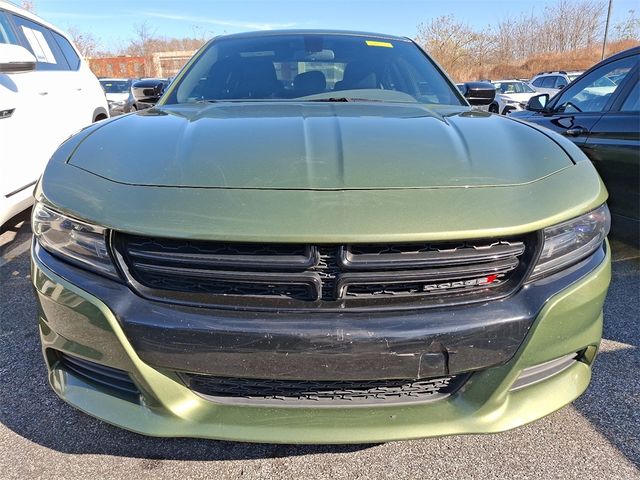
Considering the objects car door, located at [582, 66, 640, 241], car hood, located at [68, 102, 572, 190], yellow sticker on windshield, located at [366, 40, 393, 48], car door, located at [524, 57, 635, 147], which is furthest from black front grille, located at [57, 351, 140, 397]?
car door, located at [524, 57, 635, 147]

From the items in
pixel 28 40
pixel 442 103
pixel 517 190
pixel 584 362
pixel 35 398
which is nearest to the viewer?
pixel 517 190

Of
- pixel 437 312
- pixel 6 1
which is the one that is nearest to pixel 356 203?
pixel 437 312

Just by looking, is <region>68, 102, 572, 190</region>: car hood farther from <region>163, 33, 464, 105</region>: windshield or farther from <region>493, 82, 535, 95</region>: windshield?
<region>493, 82, 535, 95</region>: windshield

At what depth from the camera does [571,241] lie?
1.53 m

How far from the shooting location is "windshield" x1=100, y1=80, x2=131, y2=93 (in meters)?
15.1

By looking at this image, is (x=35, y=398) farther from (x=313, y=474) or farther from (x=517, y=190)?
(x=517, y=190)

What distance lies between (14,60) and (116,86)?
13.9m

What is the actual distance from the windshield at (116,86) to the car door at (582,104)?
1389 cm

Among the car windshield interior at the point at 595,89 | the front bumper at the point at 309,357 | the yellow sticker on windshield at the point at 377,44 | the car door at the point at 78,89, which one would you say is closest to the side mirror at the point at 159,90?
the yellow sticker on windshield at the point at 377,44

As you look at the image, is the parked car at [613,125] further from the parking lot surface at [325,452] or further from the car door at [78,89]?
the car door at [78,89]

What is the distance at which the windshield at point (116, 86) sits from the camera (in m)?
15.1

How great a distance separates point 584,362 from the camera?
168cm

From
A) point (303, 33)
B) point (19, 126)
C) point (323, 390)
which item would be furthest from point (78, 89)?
point (323, 390)

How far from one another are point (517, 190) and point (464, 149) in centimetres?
30
